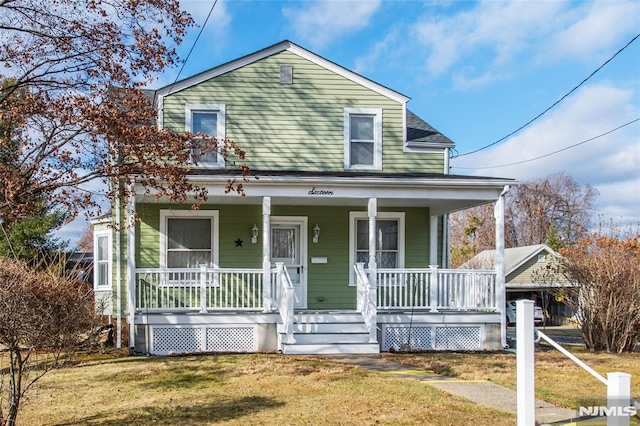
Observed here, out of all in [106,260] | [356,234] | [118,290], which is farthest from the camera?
[106,260]

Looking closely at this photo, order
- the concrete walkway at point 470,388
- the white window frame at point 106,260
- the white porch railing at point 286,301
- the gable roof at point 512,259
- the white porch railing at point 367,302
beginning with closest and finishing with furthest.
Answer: the concrete walkway at point 470,388 → the white porch railing at point 286,301 → the white porch railing at point 367,302 → the white window frame at point 106,260 → the gable roof at point 512,259

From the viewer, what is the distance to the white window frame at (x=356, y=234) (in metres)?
14.5

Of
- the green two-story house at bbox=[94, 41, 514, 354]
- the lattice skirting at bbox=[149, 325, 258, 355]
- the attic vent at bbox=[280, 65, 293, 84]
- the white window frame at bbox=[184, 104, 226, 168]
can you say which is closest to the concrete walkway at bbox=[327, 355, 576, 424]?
the green two-story house at bbox=[94, 41, 514, 354]

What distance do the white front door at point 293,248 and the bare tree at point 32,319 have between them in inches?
284

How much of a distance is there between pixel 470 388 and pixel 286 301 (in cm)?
453

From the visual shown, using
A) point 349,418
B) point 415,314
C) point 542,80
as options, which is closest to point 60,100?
point 349,418

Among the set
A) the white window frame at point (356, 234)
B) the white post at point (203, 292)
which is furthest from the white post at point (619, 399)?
A: the white window frame at point (356, 234)

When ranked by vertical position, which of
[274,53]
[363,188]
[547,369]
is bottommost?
[547,369]

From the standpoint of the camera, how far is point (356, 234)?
14.7m

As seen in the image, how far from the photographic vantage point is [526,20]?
14344 mm

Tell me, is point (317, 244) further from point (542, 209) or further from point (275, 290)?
point (542, 209)

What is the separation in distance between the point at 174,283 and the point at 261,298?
199 centimetres

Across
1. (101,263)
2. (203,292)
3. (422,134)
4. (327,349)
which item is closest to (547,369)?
(327,349)

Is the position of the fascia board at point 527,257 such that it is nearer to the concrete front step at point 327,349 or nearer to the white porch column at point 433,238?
Result: the white porch column at point 433,238
